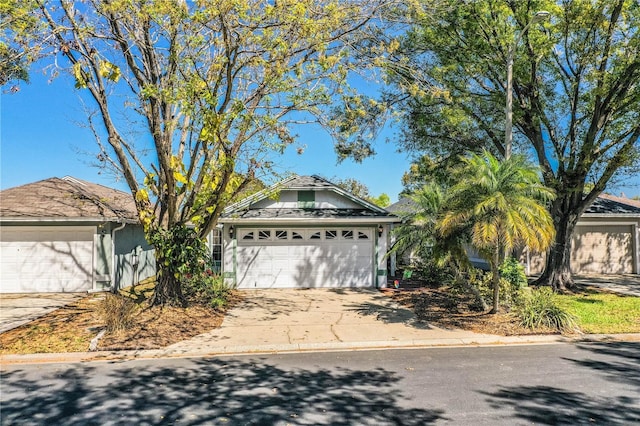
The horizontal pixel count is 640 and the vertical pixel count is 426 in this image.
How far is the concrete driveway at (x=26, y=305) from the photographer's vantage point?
32.2 feet

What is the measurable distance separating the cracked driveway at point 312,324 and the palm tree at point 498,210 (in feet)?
7.53

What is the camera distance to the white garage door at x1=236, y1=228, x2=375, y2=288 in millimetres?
15383

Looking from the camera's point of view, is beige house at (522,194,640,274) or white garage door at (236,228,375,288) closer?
white garage door at (236,228,375,288)

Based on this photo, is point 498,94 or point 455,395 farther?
point 498,94

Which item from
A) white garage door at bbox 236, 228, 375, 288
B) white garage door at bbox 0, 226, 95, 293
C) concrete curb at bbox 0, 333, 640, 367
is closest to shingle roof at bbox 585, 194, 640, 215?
white garage door at bbox 236, 228, 375, 288

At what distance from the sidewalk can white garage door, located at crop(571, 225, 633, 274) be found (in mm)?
12020

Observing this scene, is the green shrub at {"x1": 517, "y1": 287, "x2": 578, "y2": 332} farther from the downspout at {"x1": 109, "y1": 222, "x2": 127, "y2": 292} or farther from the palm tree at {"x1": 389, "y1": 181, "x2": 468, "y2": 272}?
the downspout at {"x1": 109, "y1": 222, "x2": 127, "y2": 292}

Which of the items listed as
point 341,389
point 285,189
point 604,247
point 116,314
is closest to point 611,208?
point 604,247

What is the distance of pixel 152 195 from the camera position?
11102mm

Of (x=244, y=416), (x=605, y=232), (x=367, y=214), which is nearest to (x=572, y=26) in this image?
(x=367, y=214)

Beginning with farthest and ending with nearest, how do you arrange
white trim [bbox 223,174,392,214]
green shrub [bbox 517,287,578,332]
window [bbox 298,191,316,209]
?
1. window [bbox 298,191,316,209]
2. white trim [bbox 223,174,392,214]
3. green shrub [bbox 517,287,578,332]

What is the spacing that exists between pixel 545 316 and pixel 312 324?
5507 millimetres

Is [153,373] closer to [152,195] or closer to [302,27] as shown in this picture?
[152,195]

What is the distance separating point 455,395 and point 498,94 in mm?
12217
